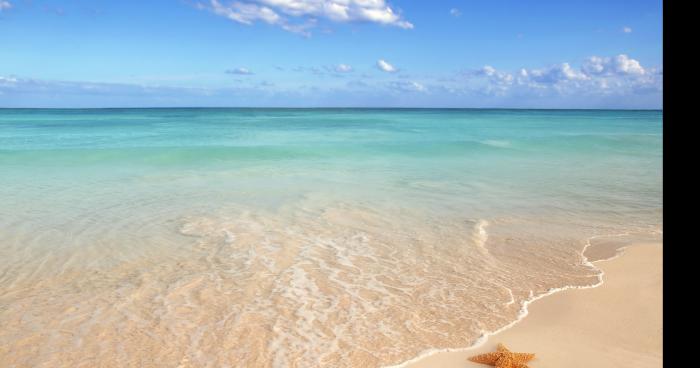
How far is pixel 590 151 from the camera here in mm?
22312

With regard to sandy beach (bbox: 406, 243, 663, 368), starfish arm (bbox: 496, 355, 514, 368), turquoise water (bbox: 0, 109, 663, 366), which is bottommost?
sandy beach (bbox: 406, 243, 663, 368)

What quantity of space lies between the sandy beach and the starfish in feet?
0.26

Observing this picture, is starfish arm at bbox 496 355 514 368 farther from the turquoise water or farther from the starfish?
the turquoise water

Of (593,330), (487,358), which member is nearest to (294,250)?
(487,358)

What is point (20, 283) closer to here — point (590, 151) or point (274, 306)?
point (274, 306)

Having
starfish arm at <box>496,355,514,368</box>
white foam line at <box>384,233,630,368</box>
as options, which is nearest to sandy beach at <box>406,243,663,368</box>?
white foam line at <box>384,233,630,368</box>

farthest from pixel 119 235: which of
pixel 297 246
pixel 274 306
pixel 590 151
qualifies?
pixel 590 151

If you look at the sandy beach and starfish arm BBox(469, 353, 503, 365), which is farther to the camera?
the sandy beach

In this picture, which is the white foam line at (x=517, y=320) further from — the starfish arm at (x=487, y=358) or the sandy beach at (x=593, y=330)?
the starfish arm at (x=487, y=358)

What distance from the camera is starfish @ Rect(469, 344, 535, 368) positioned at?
3.82 m

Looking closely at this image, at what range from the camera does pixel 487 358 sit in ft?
13.0

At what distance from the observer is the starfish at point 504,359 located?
382cm

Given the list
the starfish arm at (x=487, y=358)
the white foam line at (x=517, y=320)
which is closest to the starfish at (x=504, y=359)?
the starfish arm at (x=487, y=358)

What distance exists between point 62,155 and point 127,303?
1640cm
